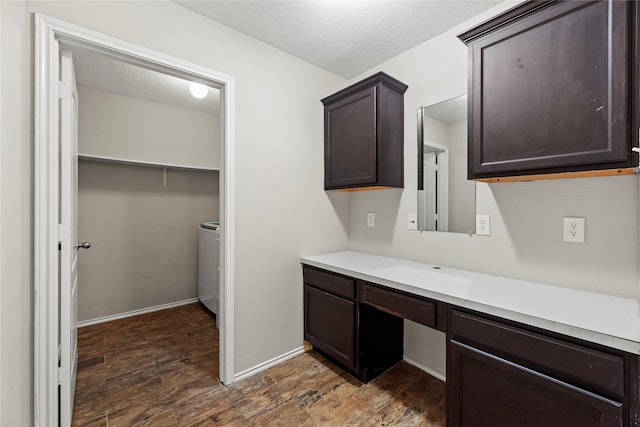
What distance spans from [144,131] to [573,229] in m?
3.91

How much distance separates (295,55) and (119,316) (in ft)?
10.7

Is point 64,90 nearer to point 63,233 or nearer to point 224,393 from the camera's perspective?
point 63,233

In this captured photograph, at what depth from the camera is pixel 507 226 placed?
1647 mm

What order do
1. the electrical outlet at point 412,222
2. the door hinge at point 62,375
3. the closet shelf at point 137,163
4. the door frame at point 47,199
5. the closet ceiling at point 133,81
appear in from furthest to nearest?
1. the closet shelf at point 137,163
2. the closet ceiling at point 133,81
3. the electrical outlet at point 412,222
4. the door hinge at point 62,375
5. the door frame at point 47,199

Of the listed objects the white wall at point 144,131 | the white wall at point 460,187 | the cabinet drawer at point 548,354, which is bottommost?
the cabinet drawer at point 548,354

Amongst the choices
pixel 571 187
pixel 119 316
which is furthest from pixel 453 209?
pixel 119 316

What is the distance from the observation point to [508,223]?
1.64 metres

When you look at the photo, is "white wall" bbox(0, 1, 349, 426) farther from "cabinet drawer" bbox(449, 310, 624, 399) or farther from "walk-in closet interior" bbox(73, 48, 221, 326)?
"cabinet drawer" bbox(449, 310, 624, 399)

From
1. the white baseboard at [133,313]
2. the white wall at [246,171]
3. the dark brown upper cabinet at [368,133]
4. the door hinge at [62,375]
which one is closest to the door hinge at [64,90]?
the white wall at [246,171]

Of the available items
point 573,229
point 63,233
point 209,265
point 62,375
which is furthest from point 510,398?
point 209,265

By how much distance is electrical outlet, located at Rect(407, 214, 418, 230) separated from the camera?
2137 mm

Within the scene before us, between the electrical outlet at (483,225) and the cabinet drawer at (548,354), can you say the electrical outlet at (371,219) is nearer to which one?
the electrical outlet at (483,225)

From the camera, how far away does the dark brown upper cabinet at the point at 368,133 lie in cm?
201

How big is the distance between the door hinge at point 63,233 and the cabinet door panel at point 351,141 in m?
1.76
